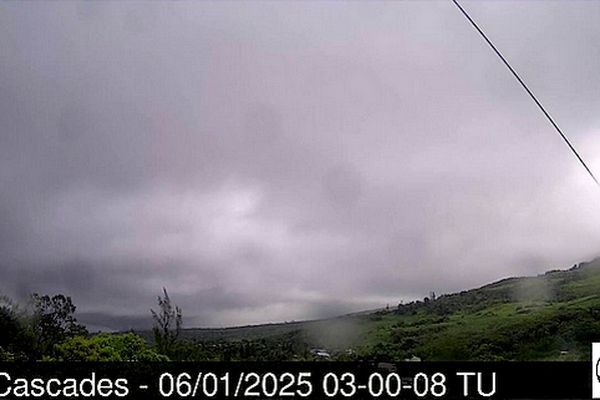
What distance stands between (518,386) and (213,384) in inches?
138

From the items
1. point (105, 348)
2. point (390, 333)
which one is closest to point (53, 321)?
point (105, 348)

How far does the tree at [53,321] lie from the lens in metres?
11.0

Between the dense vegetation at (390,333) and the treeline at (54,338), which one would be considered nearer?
the dense vegetation at (390,333)

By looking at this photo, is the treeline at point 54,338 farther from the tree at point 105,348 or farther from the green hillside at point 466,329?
the green hillside at point 466,329

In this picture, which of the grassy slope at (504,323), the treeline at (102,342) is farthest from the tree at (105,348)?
the grassy slope at (504,323)

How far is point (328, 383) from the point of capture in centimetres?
750

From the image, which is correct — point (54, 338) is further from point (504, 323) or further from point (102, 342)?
point (504, 323)

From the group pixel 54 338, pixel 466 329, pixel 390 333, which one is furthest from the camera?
pixel 54 338

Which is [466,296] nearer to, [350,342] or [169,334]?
[350,342]

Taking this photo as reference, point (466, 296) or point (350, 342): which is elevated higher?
point (466, 296)

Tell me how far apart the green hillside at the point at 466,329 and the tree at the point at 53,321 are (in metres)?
2.15

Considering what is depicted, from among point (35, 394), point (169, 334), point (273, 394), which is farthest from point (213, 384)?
point (169, 334)

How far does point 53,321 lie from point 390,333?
18.7 feet

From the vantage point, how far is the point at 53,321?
11109mm
